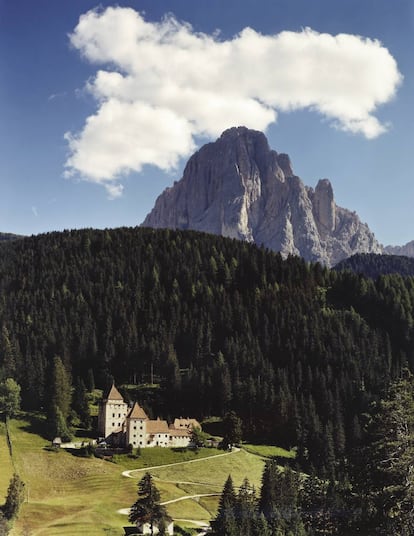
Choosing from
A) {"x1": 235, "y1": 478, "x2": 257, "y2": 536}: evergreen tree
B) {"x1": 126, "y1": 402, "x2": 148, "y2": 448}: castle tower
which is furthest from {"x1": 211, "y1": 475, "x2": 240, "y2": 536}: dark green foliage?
{"x1": 126, "y1": 402, "x2": 148, "y2": 448}: castle tower

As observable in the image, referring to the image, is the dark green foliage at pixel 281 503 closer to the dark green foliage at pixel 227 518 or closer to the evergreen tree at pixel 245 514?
the evergreen tree at pixel 245 514

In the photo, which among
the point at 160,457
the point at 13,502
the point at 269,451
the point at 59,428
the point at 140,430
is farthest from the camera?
the point at 140,430

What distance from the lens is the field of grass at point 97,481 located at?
78.4 m

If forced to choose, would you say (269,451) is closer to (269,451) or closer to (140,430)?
(269,451)

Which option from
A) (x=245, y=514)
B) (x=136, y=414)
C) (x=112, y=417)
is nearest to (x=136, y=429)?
(x=136, y=414)

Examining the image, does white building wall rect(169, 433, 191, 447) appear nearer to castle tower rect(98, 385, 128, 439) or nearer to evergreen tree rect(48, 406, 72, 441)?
castle tower rect(98, 385, 128, 439)

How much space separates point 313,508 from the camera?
80000 mm

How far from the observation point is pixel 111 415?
131000 mm

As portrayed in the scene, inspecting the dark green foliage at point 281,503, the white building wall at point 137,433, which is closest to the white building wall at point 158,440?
the white building wall at point 137,433

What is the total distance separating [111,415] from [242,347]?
161ft

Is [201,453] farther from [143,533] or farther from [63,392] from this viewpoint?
[143,533]

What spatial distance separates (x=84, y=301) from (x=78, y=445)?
261 feet

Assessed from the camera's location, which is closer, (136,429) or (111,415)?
(136,429)

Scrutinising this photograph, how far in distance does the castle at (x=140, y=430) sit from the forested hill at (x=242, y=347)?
1610cm
